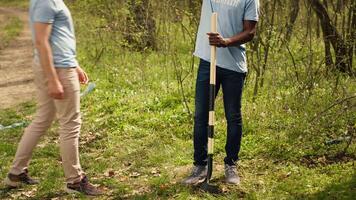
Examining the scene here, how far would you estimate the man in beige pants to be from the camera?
4.10 metres

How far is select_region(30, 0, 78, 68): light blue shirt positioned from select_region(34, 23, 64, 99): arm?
62mm

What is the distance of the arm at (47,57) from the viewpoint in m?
4.08

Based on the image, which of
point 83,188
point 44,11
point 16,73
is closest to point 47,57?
point 44,11

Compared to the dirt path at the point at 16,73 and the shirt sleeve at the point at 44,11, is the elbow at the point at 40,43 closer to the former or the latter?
the shirt sleeve at the point at 44,11

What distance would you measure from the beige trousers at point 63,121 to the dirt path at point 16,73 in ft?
13.8

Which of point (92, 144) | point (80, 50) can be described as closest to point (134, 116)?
point (92, 144)

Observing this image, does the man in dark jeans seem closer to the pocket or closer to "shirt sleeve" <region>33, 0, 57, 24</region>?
the pocket

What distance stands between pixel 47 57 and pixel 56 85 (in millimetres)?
228

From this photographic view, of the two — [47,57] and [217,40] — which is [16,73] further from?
[217,40]

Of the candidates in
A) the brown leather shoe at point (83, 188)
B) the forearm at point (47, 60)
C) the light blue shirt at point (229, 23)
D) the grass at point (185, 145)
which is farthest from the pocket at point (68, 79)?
the light blue shirt at point (229, 23)

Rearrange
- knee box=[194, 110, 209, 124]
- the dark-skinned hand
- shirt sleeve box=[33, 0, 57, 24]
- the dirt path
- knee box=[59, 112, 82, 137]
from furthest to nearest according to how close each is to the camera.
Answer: the dirt path
knee box=[194, 110, 209, 124]
knee box=[59, 112, 82, 137]
the dark-skinned hand
shirt sleeve box=[33, 0, 57, 24]

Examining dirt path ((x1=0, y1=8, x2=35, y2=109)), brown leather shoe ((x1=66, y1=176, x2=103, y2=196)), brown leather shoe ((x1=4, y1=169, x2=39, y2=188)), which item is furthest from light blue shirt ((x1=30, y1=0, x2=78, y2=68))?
dirt path ((x1=0, y1=8, x2=35, y2=109))

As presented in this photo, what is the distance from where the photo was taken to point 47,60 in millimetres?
4105

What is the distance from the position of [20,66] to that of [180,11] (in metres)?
5.66
